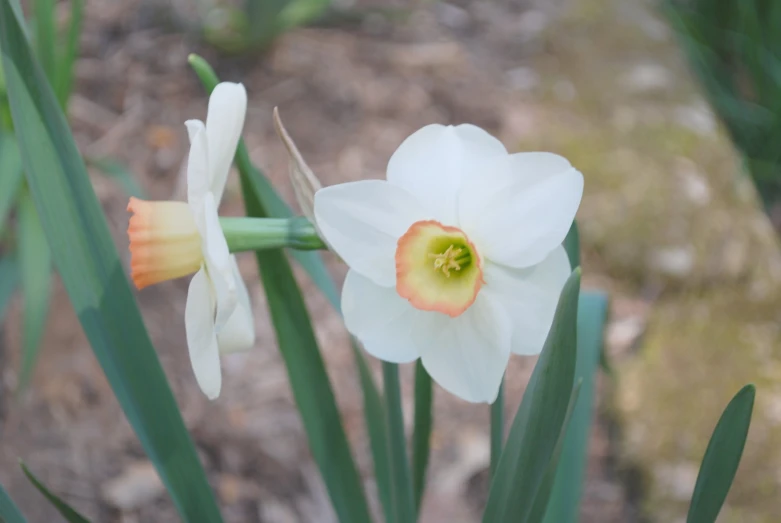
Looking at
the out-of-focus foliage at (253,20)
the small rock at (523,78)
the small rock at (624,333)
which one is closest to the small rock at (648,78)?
the small rock at (523,78)

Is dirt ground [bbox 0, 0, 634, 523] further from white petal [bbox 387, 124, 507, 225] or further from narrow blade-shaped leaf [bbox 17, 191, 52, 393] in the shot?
white petal [bbox 387, 124, 507, 225]

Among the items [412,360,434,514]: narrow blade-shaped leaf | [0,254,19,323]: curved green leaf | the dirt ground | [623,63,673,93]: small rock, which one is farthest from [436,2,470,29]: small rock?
[412,360,434,514]: narrow blade-shaped leaf

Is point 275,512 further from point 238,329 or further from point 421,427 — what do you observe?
point 238,329

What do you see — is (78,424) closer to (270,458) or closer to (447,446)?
(270,458)

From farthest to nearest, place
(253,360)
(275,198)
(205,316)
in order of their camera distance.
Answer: (253,360)
(275,198)
(205,316)

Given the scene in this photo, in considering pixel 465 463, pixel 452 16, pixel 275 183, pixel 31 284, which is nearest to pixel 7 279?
pixel 31 284

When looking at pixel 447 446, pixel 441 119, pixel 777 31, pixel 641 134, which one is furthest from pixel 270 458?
pixel 777 31

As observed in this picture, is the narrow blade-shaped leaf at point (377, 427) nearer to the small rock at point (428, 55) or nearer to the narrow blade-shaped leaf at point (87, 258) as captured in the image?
the narrow blade-shaped leaf at point (87, 258)
